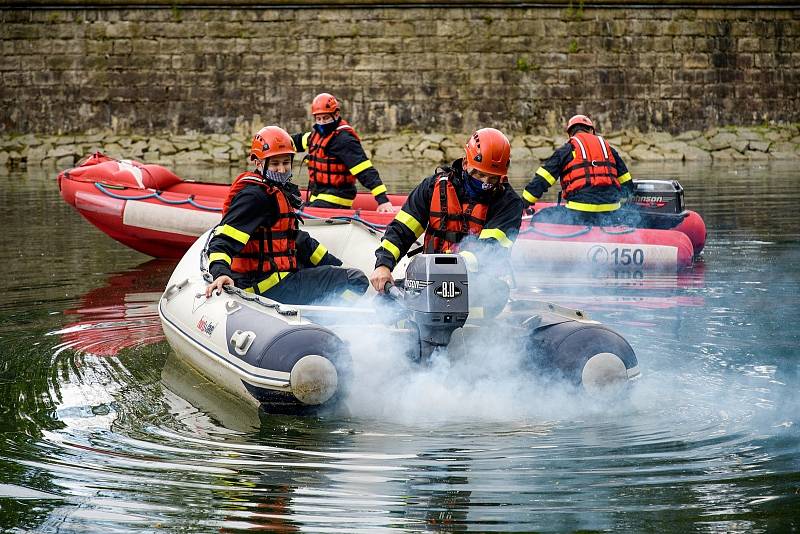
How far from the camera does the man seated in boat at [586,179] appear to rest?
9.42 m

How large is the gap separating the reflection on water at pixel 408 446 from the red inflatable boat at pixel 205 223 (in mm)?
1821

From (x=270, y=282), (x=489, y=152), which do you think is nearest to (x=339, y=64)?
(x=270, y=282)

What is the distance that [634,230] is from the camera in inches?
371

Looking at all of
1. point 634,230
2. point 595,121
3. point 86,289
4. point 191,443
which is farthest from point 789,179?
point 191,443

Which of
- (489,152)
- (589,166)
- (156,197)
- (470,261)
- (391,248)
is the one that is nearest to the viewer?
(470,261)

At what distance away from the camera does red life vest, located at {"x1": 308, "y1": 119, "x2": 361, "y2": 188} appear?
970cm

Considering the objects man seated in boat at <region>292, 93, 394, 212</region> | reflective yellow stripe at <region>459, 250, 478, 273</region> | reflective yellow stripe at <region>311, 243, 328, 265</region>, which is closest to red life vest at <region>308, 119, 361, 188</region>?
man seated in boat at <region>292, 93, 394, 212</region>

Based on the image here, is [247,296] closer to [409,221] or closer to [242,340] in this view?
[242,340]

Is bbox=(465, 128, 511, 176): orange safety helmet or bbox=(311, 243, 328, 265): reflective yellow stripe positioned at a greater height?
bbox=(465, 128, 511, 176): orange safety helmet

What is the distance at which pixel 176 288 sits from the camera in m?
6.31

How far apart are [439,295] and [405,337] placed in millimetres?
262

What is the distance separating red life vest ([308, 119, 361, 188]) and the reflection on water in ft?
9.16

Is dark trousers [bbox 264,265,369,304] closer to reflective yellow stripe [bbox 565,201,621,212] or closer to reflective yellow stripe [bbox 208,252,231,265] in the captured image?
reflective yellow stripe [bbox 208,252,231,265]

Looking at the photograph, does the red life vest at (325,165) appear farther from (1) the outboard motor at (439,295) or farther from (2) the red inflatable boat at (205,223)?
(1) the outboard motor at (439,295)
